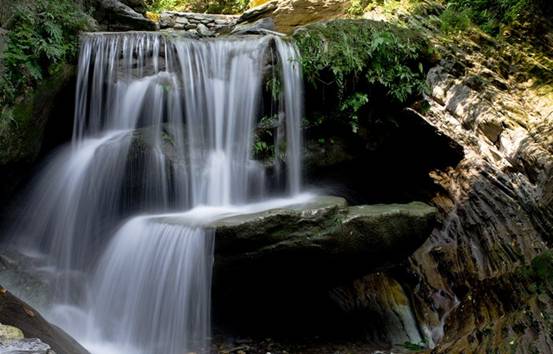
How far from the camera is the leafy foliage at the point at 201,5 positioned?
14.7 meters

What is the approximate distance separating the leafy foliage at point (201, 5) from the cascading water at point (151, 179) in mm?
7830

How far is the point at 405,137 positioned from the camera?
7.68m

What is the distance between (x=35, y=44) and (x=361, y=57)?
15.1 feet

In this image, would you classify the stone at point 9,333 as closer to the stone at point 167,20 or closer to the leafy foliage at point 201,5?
the stone at point 167,20

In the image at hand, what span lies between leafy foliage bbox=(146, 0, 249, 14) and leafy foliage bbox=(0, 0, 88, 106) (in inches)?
329

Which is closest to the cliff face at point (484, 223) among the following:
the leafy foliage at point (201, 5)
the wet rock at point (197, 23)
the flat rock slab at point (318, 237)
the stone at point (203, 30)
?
the flat rock slab at point (318, 237)

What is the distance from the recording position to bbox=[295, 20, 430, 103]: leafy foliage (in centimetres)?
720

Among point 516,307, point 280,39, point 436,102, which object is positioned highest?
point 280,39

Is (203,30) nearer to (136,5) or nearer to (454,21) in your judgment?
(136,5)

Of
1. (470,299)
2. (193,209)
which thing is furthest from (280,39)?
(470,299)

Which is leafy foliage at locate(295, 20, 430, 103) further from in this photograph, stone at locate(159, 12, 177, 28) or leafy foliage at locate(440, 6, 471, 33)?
stone at locate(159, 12, 177, 28)

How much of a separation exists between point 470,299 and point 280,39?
462 cm

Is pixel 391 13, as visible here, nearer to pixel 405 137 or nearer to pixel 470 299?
pixel 405 137

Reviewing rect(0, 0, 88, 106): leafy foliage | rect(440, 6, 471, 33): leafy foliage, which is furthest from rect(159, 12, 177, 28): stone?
rect(440, 6, 471, 33): leafy foliage
